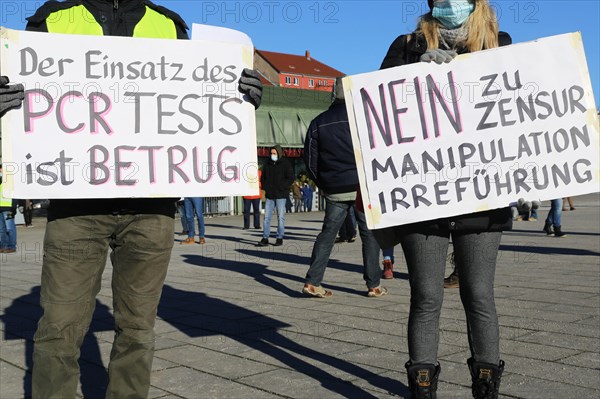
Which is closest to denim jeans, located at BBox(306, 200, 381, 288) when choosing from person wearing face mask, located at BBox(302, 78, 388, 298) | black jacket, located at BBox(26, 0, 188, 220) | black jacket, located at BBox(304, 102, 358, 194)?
person wearing face mask, located at BBox(302, 78, 388, 298)

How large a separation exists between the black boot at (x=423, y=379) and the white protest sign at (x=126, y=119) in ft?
3.68

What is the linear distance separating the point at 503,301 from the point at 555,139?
12.2 feet

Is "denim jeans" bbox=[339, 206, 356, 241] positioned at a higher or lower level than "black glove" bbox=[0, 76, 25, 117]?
lower

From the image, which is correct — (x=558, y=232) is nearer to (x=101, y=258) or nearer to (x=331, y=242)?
(x=331, y=242)

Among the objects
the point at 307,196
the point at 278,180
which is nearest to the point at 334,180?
the point at 278,180

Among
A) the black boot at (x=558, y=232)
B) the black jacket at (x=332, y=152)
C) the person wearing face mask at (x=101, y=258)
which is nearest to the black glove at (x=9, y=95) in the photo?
the person wearing face mask at (x=101, y=258)

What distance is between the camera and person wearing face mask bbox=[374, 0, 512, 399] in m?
3.54

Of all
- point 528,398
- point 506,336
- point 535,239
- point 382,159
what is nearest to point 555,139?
point 382,159

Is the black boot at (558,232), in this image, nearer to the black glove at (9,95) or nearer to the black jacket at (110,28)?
the black jacket at (110,28)

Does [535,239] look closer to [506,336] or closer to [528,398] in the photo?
[506,336]

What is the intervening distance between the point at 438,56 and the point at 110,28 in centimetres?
150

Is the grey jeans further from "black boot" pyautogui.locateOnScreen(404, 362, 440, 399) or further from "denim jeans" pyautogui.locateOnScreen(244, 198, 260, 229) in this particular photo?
"denim jeans" pyautogui.locateOnScreen(244, 198, 260, 229)

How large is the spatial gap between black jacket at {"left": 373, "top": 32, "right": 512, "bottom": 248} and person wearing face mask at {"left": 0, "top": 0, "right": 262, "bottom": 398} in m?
0.69

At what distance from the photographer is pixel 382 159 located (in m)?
3.62
